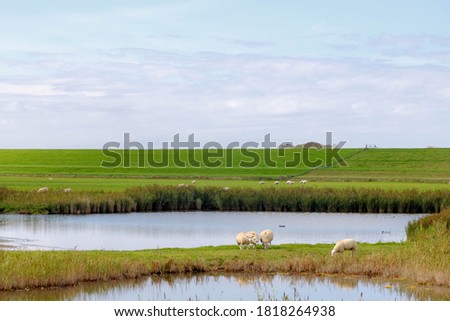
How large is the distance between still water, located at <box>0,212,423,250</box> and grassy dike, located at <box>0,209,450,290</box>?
6.68 m

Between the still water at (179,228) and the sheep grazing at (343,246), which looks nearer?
the sheep grazing at (343,246)

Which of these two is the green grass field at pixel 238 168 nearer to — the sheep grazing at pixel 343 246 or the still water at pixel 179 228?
the still water at pixel 179 228

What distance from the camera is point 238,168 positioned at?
98.8 metres

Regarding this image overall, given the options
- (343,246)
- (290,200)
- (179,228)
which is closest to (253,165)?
(290,200)

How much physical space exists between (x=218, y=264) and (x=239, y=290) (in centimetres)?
325

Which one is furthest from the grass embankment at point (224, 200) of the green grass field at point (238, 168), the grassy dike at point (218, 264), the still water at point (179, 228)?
Answer: the grassy dike at point (218, 264)

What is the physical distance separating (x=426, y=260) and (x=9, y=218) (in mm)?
28513

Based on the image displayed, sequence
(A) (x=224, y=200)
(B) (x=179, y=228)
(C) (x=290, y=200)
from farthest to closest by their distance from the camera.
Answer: (A) (x=224, y=200) → (C) (x=290, y=200) → (B) (x=179, y=228)

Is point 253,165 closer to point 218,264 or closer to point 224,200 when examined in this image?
point 224,200

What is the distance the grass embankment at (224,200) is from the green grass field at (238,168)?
74.2 feet

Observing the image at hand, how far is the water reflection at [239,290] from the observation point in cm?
1706

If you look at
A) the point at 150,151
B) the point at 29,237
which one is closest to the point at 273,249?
the point at 29,237
